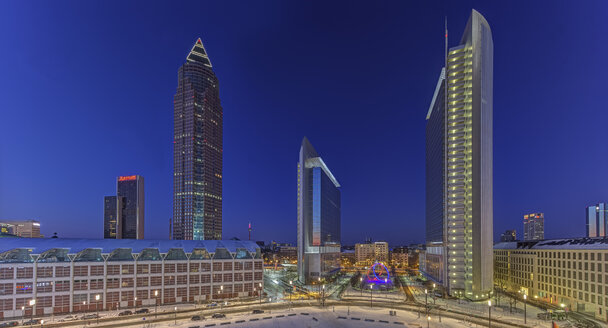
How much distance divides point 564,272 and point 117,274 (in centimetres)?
12225

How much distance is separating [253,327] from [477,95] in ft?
321

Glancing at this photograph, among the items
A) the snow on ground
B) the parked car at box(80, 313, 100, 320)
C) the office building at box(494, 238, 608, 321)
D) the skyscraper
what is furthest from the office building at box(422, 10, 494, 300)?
the parked car at box(80, 313, 100, 320)

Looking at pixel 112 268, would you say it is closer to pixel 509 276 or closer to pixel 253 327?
pixel 253 327

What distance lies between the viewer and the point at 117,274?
87.4 meters

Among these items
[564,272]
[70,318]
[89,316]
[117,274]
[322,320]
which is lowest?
[322,320]

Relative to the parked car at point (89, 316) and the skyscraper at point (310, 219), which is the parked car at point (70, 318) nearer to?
the parked car at point (89, 316)

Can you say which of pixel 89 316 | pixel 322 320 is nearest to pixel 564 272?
pixel 322 320

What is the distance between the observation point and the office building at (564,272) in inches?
3083

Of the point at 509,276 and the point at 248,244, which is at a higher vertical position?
the point at 248,244

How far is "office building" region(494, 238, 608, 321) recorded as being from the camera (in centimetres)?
7831

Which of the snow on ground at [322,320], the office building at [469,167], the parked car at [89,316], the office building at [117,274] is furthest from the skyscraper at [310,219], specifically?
the parked car at [89,316]

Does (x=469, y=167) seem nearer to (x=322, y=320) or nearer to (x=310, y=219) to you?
(x=310, y=219)

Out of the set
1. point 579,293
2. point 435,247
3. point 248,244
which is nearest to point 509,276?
point 435,247

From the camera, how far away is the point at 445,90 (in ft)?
385
